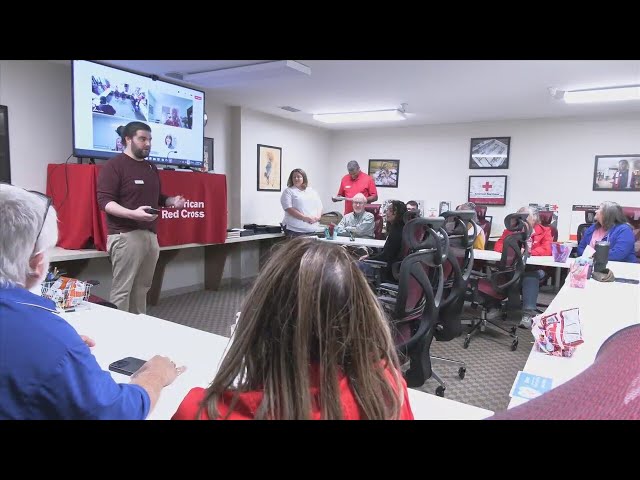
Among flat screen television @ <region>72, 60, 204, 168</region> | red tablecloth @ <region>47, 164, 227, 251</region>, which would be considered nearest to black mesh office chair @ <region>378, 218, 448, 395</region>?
red tablecloth @ <region>47, 164, 227, 251</region>

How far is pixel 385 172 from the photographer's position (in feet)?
25.4

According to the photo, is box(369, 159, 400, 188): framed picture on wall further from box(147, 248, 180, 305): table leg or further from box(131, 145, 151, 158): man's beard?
box(131, 145, 151, 158): man's beard

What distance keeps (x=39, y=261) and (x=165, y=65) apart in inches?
148

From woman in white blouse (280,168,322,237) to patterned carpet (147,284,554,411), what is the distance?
114 cm

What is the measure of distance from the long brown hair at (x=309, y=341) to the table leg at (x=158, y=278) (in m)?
4.39

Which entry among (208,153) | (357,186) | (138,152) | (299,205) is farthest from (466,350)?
(208,153)

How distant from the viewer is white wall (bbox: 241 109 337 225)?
619cm

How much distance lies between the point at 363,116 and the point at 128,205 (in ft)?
13.4

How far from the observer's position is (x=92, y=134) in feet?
12.3

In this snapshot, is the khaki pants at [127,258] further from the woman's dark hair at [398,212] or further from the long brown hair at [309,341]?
the long brown hair at [309,341]

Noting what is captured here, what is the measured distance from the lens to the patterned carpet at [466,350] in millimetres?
2857

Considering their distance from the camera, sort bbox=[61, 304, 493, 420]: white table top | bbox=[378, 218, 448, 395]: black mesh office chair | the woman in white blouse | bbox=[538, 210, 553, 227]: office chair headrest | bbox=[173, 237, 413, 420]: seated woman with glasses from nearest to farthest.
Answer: bbox=[173, 237, 413, 420]: seated woman with glasses < bbox=[61, 304, 493, 420]: white table top < bbox=[378, 218, 448, 395]: black mesh office chair < bbox=[538, 210, 553, 227]: office chair headrest < the woman in white blouse

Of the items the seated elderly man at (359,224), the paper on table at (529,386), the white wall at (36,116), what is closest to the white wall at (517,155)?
the seated elderly man at (359,224)

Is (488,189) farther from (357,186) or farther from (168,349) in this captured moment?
(168,349)
